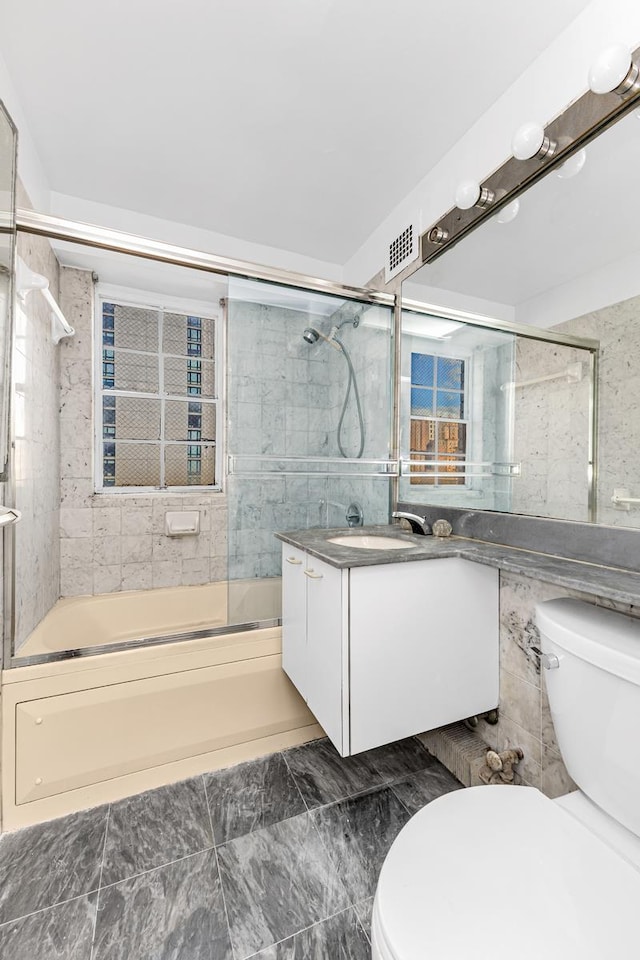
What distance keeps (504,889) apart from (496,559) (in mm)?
713

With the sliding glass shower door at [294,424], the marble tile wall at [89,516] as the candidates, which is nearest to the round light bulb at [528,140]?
the sliding glass shower door at [294,424]

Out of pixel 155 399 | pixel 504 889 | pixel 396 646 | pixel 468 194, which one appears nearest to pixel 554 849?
pixel 504 889

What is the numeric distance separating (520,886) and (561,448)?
39.4 inches

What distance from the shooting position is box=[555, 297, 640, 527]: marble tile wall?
102cm

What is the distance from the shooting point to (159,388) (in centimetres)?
268

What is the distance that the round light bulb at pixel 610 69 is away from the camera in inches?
37.5

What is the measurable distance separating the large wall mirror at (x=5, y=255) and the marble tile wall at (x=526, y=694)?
5.09 feet

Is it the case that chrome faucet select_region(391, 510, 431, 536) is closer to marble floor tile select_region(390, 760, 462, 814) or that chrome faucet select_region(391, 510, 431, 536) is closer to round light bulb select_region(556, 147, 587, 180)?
marble floor tile select_region(390, 760, 462, 814)

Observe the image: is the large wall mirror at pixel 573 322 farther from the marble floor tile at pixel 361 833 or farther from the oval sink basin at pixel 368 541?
the marble floor tile at pixel 361 833

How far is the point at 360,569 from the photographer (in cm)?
117

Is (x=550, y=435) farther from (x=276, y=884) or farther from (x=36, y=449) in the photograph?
(x=36, y=449)

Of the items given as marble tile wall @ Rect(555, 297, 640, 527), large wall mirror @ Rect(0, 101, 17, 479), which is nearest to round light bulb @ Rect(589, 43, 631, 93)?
marble tile wall @ Rect(555, 297, 640, 527)

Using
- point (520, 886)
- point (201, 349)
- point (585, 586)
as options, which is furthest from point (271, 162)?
point (520, 886)

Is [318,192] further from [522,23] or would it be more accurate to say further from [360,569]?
[360,569]
